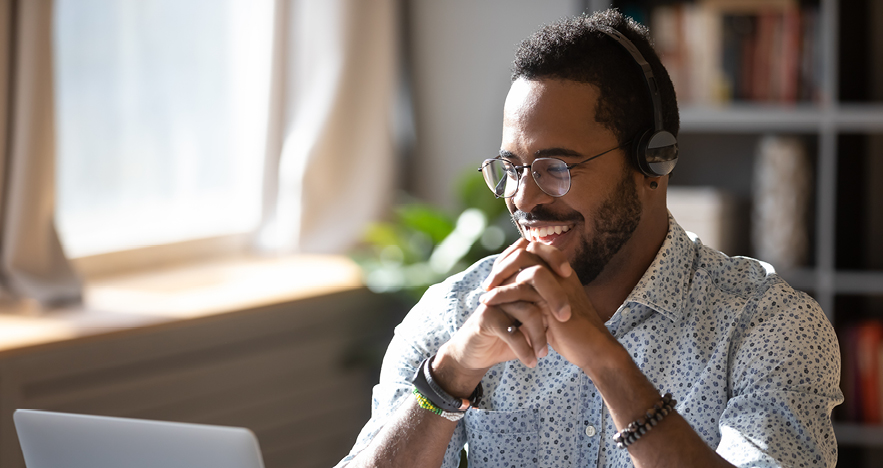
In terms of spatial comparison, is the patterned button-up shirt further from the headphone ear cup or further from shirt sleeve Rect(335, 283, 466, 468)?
the headphone ear cup

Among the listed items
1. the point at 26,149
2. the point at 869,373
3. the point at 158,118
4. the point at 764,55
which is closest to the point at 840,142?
the point at 764,55

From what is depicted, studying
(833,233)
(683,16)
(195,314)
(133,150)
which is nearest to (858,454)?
(833,233)

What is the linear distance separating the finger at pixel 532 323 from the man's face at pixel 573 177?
20 centimetres

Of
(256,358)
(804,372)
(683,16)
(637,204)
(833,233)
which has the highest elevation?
(683,16)

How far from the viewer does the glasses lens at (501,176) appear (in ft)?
4.32

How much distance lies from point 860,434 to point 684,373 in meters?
1.54

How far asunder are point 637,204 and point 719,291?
177 millimetres

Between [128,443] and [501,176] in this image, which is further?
[501,176]

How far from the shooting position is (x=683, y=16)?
2.57 metres

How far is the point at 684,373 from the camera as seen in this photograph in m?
1.24

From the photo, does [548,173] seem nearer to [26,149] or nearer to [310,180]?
[26,149]

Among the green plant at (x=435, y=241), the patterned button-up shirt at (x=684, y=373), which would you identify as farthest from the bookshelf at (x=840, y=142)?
the patterned button-up shirt at (x=684, y=373)

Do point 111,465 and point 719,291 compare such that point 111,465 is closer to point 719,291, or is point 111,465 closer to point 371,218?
point 719,291

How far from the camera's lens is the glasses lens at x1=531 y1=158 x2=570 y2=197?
1.26 m
